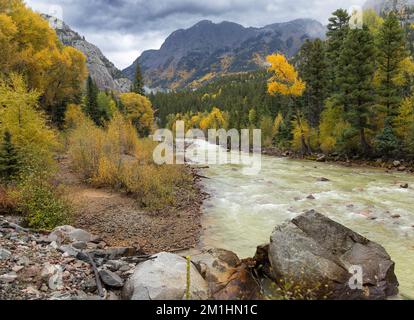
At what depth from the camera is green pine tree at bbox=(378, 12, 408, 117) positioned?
32250 mm

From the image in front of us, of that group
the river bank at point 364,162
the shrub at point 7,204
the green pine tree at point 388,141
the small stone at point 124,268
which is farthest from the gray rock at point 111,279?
the green pine tree at point 388,141

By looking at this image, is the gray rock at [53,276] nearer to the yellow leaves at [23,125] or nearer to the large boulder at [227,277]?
the large boulder at [227,277]

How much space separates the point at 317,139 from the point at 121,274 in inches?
1463

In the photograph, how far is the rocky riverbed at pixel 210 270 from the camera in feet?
24.4

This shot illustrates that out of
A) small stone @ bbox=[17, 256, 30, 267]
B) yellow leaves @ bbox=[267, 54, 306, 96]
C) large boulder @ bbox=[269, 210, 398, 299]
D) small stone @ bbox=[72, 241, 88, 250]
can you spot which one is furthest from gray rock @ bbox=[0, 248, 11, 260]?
yellow leaves @ bbox=[267, 54, 306, 96]

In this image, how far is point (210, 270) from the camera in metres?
8.68

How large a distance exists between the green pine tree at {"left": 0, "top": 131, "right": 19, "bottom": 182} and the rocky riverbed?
666 centimetres

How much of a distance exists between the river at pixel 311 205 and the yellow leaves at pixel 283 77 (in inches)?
419

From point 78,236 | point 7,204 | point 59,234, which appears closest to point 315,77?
point 78,236

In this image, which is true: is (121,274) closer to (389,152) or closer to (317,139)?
(389,152)

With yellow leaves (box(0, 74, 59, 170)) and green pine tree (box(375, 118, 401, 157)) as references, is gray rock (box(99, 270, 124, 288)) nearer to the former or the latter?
yellow leaves (box(0, 74, 59, 170))

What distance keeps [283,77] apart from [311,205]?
72.0 feet

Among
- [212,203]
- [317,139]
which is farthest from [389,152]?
[212,203]

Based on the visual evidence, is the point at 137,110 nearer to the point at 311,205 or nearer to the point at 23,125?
the point at 23,125
